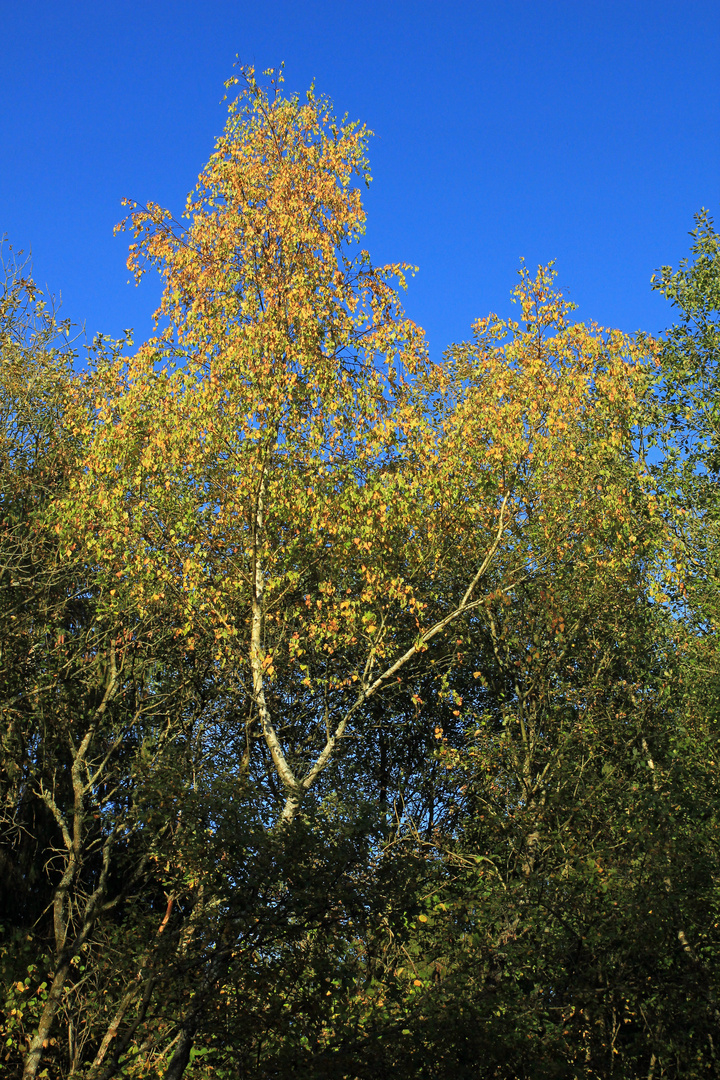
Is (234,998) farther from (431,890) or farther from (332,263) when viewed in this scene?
(332,263)

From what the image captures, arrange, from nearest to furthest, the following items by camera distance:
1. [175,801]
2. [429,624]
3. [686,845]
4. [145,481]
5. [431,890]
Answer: [175,801]
[686,845]
[431,890]
[145,481]
[429,624]

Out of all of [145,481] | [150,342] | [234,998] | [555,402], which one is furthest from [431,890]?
[150,342]

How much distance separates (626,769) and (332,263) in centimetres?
1173

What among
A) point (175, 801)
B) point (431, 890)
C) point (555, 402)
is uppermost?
point (555, 402)

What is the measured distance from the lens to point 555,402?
57.5 feet

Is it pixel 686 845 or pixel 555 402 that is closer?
pixel 686 845

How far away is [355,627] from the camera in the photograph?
1487 centimetres

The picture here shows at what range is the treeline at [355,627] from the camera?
11.4 metres

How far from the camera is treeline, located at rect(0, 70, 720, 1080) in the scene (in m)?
11.4

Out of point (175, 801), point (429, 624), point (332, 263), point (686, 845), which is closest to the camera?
point (175, 801)

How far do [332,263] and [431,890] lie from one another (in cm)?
1151

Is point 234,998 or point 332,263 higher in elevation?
point 332,263

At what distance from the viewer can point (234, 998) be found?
8.59 m

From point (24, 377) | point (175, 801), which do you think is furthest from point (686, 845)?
point (24, 377)
